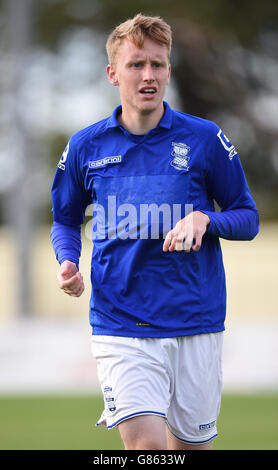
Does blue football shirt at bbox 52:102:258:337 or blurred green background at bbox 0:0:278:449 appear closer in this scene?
blue football shirt at bbox 52:102:258:337

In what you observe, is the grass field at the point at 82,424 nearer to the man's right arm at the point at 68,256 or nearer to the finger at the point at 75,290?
the man's right arm at the point at 68,256

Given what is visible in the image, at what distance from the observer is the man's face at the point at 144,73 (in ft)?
12.7

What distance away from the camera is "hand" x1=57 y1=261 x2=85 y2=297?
390 cm

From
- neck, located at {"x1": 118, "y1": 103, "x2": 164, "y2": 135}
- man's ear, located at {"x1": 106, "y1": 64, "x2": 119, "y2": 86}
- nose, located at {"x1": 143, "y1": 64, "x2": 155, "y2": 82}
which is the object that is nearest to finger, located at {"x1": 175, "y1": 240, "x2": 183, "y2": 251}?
neck, located at {"x1": 118, "y1": 103, "x2": 164, "y2": 135}

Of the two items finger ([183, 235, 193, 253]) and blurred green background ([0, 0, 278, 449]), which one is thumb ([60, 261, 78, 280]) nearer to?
finger ([183, 235, 193, 253])

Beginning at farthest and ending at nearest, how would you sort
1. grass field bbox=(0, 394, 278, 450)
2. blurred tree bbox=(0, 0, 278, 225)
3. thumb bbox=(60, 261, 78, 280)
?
blurred tree bbox=(0, 0, 278, 225), grass field bbox=(0, 394, 278, 450), thumb bbox=(60, 261, 78, 280)

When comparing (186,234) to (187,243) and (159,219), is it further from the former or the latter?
(159,219)

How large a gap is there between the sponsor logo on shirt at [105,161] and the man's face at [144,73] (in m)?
0.24

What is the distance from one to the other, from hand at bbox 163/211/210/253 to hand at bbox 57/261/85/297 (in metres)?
0.50

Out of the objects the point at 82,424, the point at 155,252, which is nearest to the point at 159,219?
the point at 155,252

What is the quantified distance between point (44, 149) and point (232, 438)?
10.8m

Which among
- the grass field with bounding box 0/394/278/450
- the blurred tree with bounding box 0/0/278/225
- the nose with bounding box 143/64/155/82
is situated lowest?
A: the grass field with bounding box 0/394/278/450

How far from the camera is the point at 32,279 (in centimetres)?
1397

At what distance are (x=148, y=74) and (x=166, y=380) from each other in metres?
1.36
